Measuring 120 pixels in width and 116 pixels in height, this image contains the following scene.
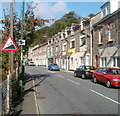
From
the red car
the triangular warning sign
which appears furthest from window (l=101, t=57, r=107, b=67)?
the triangular warning sign

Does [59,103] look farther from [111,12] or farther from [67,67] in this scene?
[67,67]

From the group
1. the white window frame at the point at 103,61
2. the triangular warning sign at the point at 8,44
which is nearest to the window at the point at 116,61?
the white window frame at the point at 103,61

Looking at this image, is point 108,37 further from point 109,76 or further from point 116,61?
point 109,76

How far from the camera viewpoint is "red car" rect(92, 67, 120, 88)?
12863 millimetres

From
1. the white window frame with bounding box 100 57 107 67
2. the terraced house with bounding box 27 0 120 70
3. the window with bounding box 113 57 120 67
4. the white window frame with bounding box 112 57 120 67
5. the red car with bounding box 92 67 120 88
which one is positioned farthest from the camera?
the white window frame with bounding box 100 57 107 67

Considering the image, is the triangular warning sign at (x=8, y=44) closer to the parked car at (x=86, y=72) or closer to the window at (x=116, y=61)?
the parked car at (x=86, y=72)

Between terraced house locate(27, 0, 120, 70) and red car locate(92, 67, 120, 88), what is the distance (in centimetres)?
577

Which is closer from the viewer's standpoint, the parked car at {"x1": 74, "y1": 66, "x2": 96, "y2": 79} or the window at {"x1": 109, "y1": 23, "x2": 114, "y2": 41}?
the parked car at {"x1": 74, "y1": 66, "x2": 96, "y2": 79}

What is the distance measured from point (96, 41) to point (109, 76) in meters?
13.1

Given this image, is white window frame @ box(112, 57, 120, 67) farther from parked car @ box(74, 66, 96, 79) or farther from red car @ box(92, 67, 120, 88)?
Answer: red car @ box(92, 67, 120, 88)

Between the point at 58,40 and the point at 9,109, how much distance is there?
1638 inches

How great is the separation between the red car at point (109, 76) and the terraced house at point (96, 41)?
5.77 metres

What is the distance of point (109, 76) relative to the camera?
1347 cm

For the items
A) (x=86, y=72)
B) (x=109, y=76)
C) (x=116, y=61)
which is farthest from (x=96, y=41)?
(x=109, y=76)
